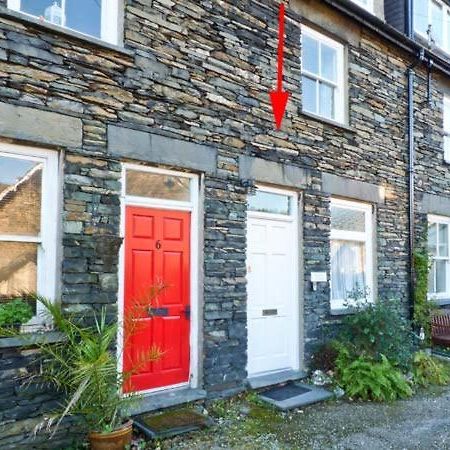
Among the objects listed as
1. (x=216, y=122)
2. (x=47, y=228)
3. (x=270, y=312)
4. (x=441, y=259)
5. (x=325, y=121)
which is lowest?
(x=270, y=312)

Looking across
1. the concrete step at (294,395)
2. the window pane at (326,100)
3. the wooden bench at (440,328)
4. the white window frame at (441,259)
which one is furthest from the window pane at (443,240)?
the concrete step at (294,395)

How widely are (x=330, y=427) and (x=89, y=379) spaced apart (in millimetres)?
2701

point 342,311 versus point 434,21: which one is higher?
point 434,21

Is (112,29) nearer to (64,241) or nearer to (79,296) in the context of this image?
(64,241)

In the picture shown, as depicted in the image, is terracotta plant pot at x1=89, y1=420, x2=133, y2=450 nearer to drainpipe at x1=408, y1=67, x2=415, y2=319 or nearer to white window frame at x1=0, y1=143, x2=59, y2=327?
white window frame at x1=0, y1=143, x2=59, y2=327

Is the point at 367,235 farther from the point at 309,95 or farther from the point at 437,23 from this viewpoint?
the point at 437,23

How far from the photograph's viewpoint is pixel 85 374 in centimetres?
422

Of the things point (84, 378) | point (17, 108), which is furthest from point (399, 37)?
point (84, 378)

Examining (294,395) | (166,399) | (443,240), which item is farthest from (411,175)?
(166,399)

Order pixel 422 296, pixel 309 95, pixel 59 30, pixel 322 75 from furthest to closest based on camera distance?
pixel 422 296
pixel 322 75
pixel 309 95
pixel 59 30

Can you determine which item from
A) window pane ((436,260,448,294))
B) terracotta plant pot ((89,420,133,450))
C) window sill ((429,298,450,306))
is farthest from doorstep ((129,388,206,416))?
window pane ((436,260,448,294))

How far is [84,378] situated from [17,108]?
252 cm

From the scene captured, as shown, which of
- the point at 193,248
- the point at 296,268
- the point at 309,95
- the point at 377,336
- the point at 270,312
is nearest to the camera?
the point at 193,248

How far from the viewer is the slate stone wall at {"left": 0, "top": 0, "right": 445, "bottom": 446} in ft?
16.2
